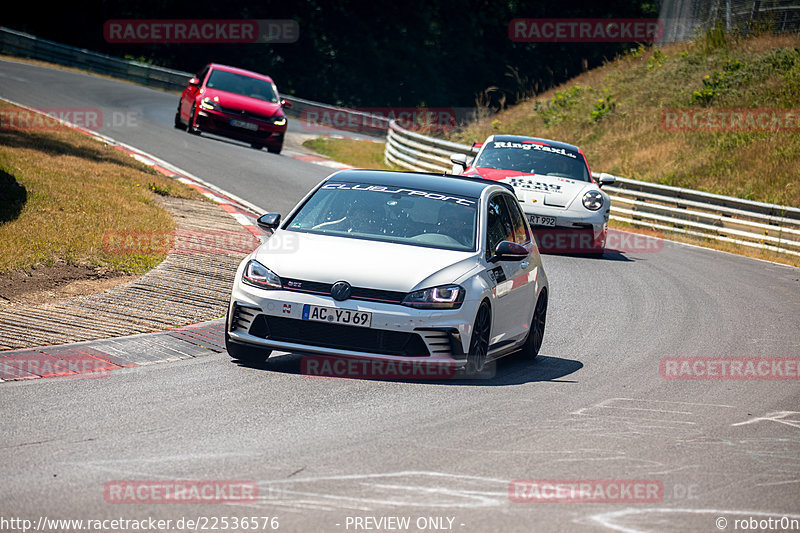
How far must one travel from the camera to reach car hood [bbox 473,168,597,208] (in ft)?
55.6

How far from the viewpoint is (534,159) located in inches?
713

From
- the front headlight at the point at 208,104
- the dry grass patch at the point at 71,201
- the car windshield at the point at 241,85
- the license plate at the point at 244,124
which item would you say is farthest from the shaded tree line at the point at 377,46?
the dry grass patch at the point at 71,201

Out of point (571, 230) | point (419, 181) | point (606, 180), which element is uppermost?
point (419, 181)

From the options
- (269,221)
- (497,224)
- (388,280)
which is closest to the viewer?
(388,280)

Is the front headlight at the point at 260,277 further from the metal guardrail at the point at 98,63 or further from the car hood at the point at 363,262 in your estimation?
the metal guardrail at the point at 98,63

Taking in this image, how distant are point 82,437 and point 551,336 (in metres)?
5.81

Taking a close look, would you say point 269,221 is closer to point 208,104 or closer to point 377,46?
point 208,104

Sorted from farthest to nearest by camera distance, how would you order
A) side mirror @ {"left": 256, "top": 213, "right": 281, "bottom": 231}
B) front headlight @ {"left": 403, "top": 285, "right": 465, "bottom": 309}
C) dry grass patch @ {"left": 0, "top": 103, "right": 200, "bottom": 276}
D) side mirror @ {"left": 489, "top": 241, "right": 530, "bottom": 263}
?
dry grass patch @ {"left": 0, "top": 103, "right": 200, "bottom": 276} → side mirror @ {"left": 256, "top": 213, "right": 281, "bottom": 231} → side mirror @ {"left": 489, "top": 241, "right": 530, "bottom": 263} → front headlight @ {"left": 403, "top": 285, "right": 465, "bottom": 309}

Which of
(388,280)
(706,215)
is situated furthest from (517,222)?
(706,215)

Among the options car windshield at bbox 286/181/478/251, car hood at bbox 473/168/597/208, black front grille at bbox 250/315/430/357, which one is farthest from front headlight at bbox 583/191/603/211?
black front grille at bbox 250/315/430/357

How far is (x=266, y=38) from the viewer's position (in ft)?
188

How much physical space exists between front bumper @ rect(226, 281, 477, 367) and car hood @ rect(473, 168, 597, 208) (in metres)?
9.02

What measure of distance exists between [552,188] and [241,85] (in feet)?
40.6

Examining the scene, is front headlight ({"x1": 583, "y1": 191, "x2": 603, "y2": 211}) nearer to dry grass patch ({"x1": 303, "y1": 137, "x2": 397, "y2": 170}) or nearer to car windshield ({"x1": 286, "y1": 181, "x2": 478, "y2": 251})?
car windshield ({"x1": 286, "y1": 181, "x2": 478, "y2": 251})
